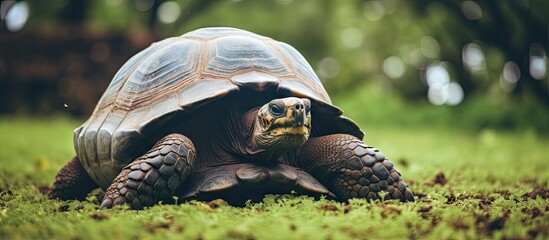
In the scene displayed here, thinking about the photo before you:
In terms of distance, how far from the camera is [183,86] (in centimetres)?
331

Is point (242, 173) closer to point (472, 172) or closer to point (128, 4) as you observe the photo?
point (472, 172)

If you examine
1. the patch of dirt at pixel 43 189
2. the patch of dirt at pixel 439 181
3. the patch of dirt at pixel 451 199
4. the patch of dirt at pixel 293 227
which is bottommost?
the patch of dirt at pixel 43 189

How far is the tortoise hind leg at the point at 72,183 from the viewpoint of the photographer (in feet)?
13.0

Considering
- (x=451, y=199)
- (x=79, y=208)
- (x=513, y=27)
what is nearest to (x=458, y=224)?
(x=451, y=199)

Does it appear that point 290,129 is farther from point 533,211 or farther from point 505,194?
point 505,194

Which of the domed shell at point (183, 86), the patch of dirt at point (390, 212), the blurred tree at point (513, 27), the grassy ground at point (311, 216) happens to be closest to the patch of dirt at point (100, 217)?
the grassy ground at point (311, 216)

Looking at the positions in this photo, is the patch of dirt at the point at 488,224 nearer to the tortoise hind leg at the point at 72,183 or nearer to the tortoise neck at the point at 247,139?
the tortoise neck at the point at 247,139

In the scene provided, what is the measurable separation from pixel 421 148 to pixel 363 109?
673 centimetres

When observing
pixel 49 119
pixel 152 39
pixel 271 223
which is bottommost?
pixel 49 119

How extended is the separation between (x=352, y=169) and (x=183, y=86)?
0.98 meters

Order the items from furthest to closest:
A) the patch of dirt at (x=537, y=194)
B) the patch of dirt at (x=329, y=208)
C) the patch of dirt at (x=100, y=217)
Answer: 1. the patch of dirt at (x=537, y=194)
2. the patch of dirt at (x=329, y=208)
3. the patch of dirt at (x=100, y=217)

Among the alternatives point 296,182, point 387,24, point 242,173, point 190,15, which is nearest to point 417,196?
point 296,182

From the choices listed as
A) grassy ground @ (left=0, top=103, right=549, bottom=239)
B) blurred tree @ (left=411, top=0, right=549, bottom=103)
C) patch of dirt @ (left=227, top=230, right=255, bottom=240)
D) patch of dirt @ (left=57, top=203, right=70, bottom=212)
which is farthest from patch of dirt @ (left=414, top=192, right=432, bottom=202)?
blurred tree @ (left=411, top=0, right=549, bottom=103)

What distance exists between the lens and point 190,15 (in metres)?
17.2
